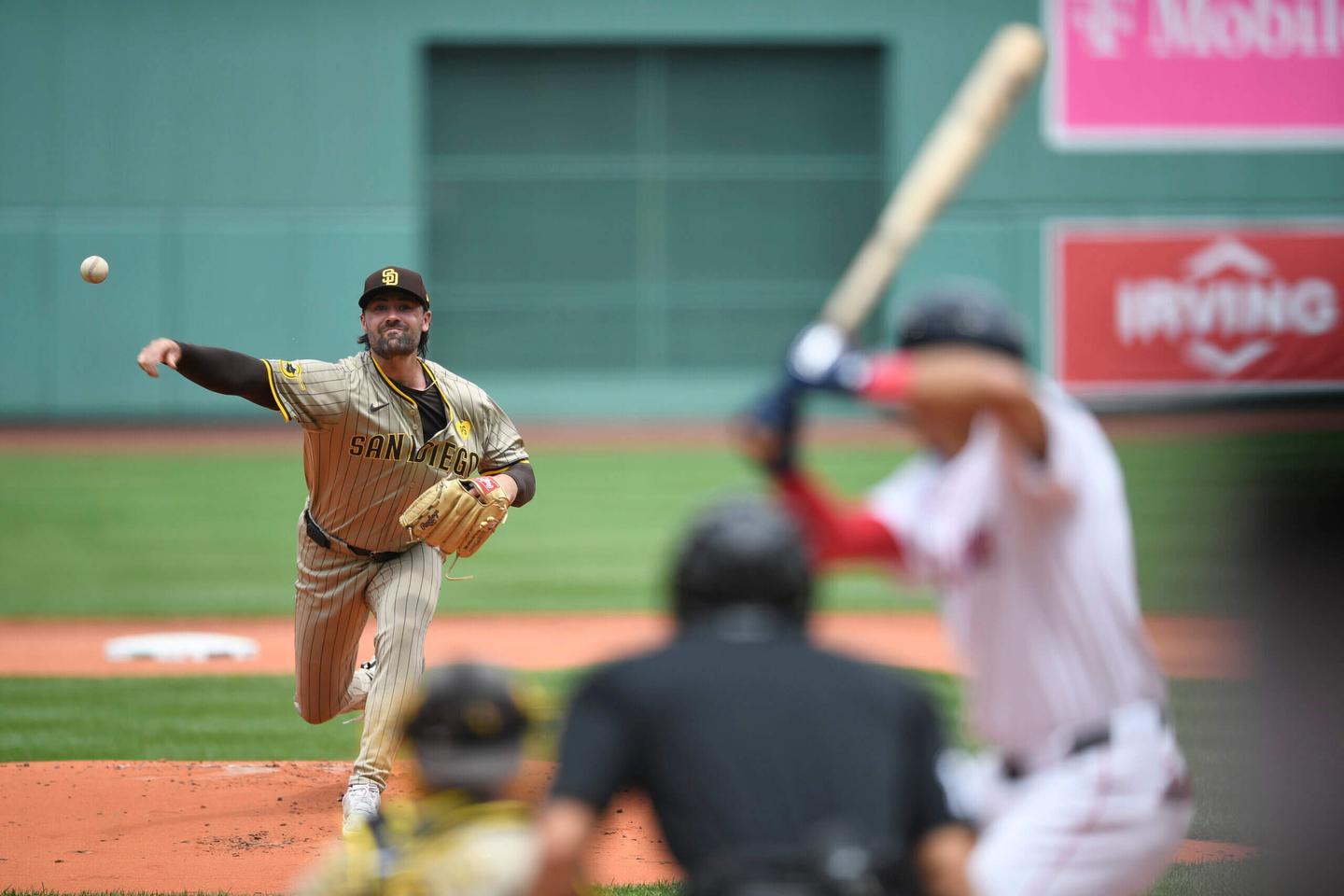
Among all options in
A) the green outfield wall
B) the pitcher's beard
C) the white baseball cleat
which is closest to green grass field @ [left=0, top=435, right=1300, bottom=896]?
the white baseball cleat

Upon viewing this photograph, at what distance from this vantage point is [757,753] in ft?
8.08

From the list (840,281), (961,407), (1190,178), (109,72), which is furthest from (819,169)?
(961,407)

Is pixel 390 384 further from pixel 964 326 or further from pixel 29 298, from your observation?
pixel 29 298

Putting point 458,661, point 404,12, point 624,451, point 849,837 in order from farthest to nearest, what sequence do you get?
1. point 404,12
2. point 624,451
3. point 458,661
4. point 849,837

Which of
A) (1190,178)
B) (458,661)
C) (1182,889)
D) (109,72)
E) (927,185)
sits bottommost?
(1182,889)

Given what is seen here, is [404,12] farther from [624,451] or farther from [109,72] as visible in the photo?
[624,451]

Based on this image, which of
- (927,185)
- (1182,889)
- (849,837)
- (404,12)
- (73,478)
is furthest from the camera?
(404,12)

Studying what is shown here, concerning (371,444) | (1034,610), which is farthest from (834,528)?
(371,444)

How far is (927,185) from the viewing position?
3.40 meters

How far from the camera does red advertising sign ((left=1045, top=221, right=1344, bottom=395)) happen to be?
14906mm

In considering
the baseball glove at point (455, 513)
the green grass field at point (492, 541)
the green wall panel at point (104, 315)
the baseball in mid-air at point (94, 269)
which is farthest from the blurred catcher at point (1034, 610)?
the green wall panel at point (104, 315)

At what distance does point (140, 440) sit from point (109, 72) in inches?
252

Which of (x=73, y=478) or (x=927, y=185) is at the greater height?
(x=927, y=185)

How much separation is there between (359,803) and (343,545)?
1.06 m
